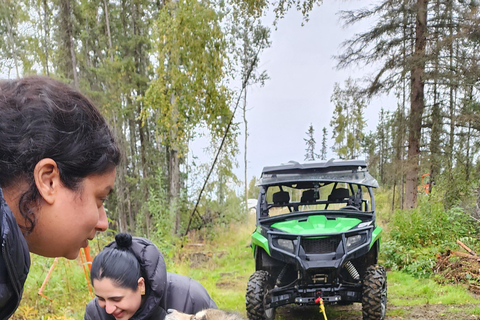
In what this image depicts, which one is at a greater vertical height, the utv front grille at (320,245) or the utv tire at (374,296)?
the utv front grille at (320,245)

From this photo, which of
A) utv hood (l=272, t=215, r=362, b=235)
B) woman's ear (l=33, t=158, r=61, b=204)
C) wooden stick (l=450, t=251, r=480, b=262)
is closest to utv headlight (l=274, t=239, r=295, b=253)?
utv hood (l=272, t=215, r=362, b=235)

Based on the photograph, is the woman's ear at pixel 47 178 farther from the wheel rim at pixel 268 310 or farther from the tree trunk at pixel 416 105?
the tree trunk at pixel 416 105

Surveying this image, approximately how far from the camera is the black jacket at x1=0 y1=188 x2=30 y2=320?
0.73 metres

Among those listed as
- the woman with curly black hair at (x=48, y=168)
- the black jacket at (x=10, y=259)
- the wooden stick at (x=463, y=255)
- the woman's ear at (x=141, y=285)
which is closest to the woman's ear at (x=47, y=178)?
the woman with curly black hair at (x=48, y=168)

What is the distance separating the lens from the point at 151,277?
7.45 feet

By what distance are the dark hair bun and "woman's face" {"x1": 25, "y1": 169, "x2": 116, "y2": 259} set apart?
3.95ft

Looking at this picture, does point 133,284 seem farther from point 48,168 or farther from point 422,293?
point 422,293

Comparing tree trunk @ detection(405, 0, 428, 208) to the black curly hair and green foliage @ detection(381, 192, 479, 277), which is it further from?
the black curly hair

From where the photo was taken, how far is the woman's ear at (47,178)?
913mm

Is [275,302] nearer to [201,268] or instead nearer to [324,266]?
[324,266]

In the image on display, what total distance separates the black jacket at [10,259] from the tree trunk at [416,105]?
13.0m

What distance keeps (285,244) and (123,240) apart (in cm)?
281

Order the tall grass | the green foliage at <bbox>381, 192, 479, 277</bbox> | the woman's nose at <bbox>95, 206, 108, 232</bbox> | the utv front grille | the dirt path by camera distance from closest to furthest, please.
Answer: the woman's nose at <bbox>95, 206, 108, 232</bbox> < the utv front grille < the tall grass < the dirt path < the green foliage at <bbox>381, 192, 479, 277</bbox>

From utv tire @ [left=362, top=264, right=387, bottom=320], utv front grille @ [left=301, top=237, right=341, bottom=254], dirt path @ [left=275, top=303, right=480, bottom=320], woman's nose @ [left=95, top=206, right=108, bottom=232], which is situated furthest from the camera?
dirt path @ [left=275, top=303, right=480, bottom=320]
